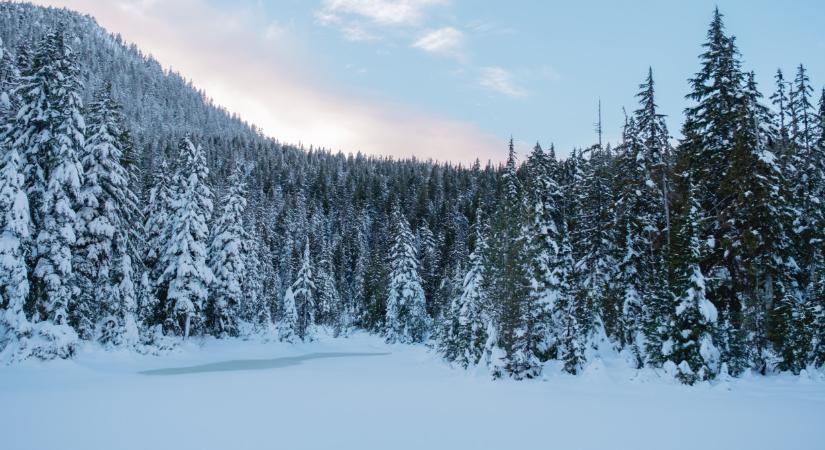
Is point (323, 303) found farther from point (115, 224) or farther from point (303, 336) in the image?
point (115, 224)

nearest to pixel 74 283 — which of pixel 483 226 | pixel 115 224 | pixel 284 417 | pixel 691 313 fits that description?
pixel 115 224

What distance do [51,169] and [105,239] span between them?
14.7ft

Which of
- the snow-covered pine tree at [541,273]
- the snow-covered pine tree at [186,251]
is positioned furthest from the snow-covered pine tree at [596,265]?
the snow-covered pine tree at [186,251]

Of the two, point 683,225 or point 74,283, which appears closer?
point 683,225

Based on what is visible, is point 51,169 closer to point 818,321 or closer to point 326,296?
point 818,321

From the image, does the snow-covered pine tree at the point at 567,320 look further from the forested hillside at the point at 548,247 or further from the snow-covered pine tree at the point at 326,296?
the snow-covered pine tree at the point at 326,296

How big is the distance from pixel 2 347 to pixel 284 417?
17.3 m

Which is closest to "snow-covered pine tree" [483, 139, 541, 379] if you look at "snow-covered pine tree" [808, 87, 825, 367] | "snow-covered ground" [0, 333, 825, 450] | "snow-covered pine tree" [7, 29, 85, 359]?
"snow-covered ground" [0, 333, 825, 450]

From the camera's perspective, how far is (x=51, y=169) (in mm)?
24828

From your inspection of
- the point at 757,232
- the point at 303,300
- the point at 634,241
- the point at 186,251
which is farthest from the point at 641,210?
the point at 303,300

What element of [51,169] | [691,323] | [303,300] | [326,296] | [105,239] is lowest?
[326,296]

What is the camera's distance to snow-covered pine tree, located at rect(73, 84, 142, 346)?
2680cm

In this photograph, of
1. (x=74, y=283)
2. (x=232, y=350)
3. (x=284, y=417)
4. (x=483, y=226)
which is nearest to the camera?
(x=284, y=417)

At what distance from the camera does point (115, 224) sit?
92.6ft
